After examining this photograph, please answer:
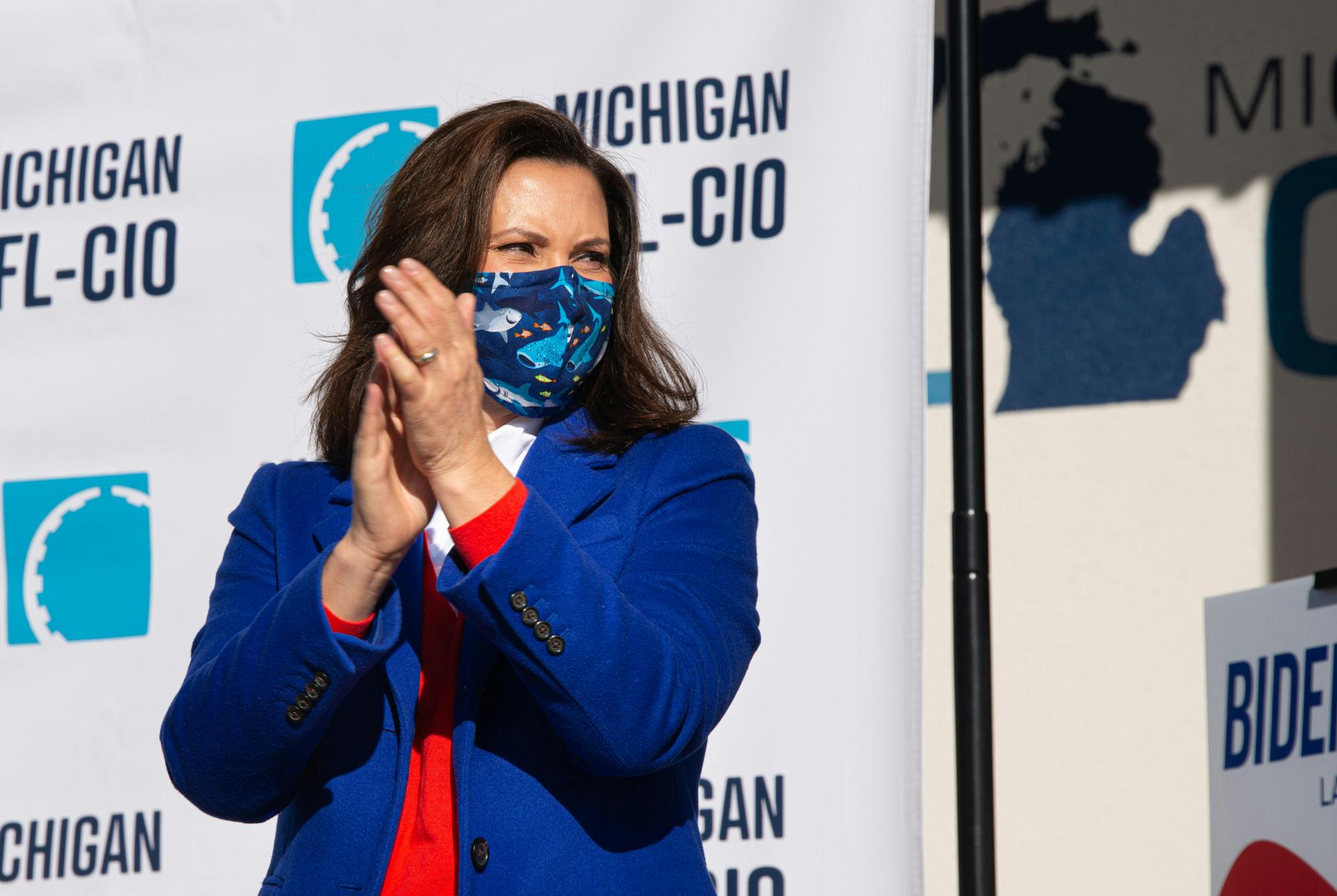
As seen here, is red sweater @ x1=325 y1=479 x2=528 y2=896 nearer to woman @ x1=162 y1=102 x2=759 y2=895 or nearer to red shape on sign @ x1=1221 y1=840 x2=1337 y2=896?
woman @ x1=162 y1=102 x2=759 y2=895

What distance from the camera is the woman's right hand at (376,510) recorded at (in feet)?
4.74

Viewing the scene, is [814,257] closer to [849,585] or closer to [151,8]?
[849,585]

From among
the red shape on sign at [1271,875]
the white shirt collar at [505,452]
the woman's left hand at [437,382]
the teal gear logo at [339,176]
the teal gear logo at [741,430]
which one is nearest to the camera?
the woman's left hand at [437,382]

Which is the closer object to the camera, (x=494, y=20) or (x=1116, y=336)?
(x=494, y=20)

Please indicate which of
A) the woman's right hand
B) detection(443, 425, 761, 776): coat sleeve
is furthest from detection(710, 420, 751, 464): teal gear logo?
the woman's right hand

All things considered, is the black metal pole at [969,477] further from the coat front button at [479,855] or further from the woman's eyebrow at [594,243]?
the coat front button at [479,855]

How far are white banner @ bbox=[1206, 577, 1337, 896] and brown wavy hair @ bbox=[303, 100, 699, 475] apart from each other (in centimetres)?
94

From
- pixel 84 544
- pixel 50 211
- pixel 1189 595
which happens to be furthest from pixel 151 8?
pixel 1189 595

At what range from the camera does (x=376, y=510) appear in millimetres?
1441

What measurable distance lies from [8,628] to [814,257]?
1733 mm

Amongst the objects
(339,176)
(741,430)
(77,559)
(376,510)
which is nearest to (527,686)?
(376,510)

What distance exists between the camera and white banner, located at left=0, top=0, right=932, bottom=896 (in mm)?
2574

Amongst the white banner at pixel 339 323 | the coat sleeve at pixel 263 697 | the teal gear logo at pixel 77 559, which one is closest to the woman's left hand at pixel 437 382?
the coat sleeve at pixel 263 697

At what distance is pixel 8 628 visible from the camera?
305 centimetres
